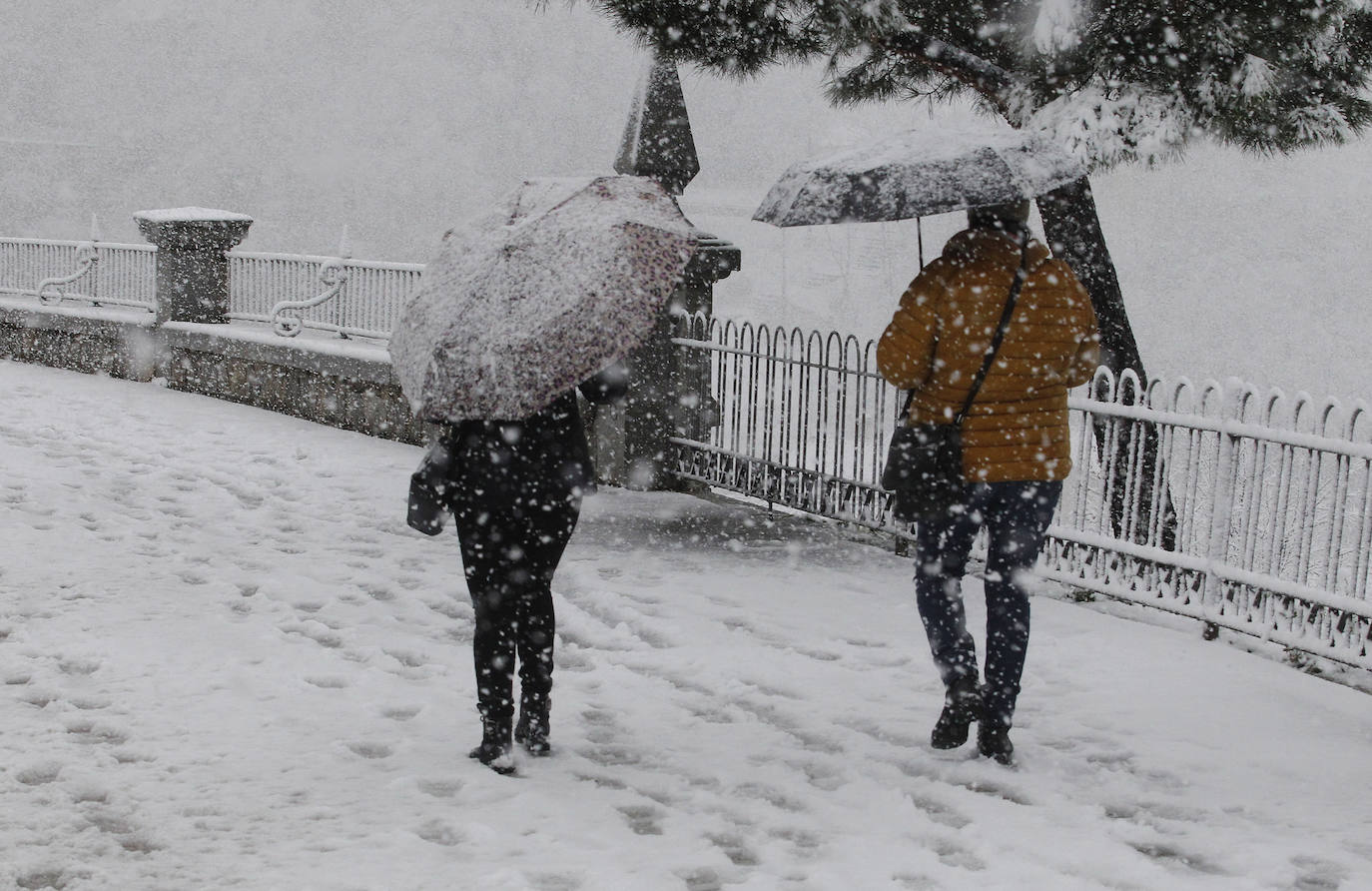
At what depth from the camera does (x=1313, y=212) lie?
61531 mm

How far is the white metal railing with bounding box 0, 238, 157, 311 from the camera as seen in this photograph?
1454 cm

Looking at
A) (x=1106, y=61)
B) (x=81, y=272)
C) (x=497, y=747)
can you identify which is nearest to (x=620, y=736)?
(x=497, y=747)

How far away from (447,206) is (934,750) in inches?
2565

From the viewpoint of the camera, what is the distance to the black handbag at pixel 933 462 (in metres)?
4.12

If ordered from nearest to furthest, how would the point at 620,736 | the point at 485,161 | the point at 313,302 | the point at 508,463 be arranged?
the point at 508,463, the point at 620,736, the point at 313,302, the point at 485,161

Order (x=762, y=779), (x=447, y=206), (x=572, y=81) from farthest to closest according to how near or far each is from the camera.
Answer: (x=572, y=81)
(x=447, y=206)
(x=762, y=779)

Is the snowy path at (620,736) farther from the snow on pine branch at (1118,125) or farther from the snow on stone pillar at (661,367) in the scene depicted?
the snow on pine branch at (1118,125)

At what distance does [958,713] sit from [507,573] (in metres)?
1.51

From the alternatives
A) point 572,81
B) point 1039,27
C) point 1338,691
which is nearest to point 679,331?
point 1039,27

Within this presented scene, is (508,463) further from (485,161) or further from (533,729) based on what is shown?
(485,161)

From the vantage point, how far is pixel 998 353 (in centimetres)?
411

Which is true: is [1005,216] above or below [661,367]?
above

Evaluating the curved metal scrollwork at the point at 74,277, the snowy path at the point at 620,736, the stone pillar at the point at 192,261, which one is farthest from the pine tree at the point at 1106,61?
Answer: the curved metal scrollwork at the point at 74,277

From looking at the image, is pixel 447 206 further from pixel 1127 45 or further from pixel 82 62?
pixel 1127 45
